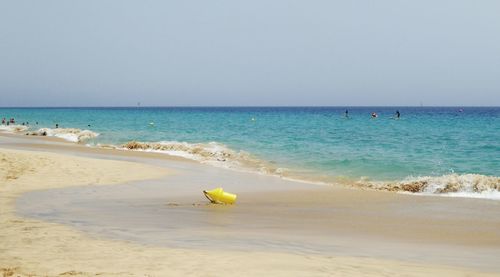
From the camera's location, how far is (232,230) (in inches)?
383

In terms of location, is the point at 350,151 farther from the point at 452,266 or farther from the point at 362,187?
the point at 452,266

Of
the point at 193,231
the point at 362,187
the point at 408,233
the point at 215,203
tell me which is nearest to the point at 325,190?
the point at 362,187

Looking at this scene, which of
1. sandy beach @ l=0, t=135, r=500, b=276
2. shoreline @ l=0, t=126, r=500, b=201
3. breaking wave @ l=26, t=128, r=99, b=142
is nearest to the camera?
sandy beach @ l=0, t=135, r=500, b=276

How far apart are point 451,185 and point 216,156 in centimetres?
1423

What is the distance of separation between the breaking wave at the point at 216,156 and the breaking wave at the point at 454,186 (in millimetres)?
5414

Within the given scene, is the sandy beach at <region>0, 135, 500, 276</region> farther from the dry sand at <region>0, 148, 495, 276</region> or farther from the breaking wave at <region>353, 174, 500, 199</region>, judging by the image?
the breaking wave at <region>353, 174, 500, 199</region>

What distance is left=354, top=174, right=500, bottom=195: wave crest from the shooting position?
51.7ft

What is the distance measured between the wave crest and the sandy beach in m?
1.40

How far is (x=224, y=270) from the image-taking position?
673 centimetres

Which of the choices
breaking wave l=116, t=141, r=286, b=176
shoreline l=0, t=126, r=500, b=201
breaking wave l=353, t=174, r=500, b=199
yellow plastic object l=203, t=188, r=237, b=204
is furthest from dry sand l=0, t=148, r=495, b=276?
breaking wave l=116, t=141, r=286, b=176

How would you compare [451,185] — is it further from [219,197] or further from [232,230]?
[232,230]

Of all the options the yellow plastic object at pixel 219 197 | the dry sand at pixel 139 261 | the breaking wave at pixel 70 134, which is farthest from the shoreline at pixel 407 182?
the breaking wave at pixel 70 134

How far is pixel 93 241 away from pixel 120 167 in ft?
39.2

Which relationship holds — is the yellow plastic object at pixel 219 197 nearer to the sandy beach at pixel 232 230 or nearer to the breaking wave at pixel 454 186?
the sandy beach at pixel 232 230
